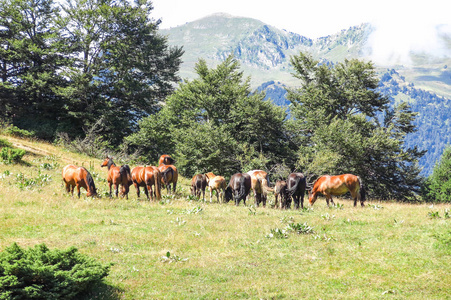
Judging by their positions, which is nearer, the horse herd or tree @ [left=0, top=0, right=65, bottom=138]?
the horse herd

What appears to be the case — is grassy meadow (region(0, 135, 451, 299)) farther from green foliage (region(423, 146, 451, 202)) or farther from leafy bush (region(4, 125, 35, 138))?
green foliage (region(423, 146, 451, 202))

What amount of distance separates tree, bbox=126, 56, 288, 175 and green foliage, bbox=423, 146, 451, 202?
28.9 meters

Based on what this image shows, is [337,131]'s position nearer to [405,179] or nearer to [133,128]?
[405,179]

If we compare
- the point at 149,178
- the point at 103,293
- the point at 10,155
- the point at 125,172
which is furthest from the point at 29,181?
the point at 103,293

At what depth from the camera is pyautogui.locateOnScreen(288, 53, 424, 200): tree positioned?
3609 centimetres

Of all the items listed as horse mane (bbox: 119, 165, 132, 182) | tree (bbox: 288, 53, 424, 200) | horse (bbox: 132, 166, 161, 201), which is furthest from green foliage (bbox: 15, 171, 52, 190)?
tree (bbox: 288, 53, 424, 200)

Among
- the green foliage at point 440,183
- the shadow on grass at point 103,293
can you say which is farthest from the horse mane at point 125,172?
the green foliage at point 440,183

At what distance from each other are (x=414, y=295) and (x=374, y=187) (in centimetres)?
3433

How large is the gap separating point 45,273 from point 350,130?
119ft

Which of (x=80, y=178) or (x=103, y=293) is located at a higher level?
(x=80, y=178)

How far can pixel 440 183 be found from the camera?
184 feet

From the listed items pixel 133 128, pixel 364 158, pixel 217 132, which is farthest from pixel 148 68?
pixel 364 158

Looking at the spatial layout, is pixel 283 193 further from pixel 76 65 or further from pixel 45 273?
pixel 76 65

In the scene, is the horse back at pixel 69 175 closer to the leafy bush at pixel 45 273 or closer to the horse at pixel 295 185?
the leafy bush at pixel 45 273
